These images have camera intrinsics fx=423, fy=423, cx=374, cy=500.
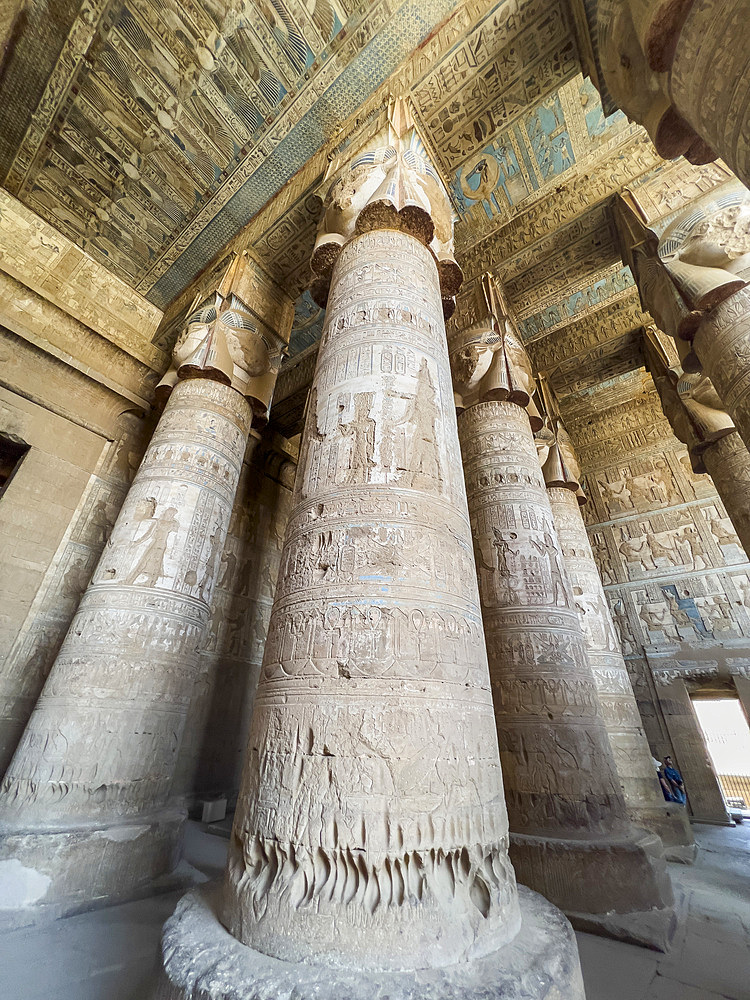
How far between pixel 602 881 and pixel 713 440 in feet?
15.0

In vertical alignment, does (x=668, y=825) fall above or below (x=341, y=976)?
below

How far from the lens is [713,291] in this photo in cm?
366

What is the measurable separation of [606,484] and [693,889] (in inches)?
281

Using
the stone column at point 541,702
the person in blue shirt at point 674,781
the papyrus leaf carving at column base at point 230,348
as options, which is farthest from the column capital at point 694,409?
the papyrus leaf carving at column base at point 230,348

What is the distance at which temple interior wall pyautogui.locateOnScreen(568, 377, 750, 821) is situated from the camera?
7062 mm

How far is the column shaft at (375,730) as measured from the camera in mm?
1239

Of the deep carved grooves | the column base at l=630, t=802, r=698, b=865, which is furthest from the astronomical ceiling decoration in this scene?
the column base at l=630, t=802, r=698, b=865

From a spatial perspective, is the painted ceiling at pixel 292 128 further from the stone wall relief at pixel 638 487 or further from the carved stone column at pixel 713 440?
the stone wall relief at pixel 638 487

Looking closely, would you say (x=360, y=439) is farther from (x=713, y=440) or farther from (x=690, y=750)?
(x=690, y=750)

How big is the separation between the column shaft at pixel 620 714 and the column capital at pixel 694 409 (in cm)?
175

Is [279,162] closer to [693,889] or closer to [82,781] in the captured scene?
[82,781]

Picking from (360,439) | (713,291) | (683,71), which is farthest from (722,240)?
(360,439)

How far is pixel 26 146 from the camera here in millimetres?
5180

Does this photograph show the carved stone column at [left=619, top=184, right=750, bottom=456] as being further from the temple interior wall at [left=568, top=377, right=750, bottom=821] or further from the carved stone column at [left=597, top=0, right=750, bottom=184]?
the temple interior wall at [left=568, top=377, right=750, bottom=821]
